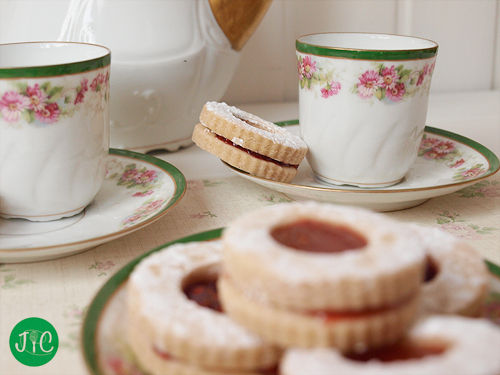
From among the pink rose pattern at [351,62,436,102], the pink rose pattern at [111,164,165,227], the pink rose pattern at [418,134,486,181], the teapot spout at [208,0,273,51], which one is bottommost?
the pink rose pattern at [418,134,486,181]

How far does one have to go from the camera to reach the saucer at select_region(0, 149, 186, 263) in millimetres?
515

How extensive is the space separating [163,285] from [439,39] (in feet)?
3.65

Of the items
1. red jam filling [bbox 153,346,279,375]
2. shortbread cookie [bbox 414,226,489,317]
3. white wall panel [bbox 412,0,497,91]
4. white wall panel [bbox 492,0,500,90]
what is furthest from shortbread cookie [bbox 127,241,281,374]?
white wall panel [bbox 492,0,500,90]

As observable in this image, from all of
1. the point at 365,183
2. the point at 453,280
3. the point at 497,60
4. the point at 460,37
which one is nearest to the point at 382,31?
the point at 460,37

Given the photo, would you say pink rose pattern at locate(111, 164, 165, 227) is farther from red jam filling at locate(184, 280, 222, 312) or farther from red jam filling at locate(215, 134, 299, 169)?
red jam filling at locate(184, 280, 222, 312)

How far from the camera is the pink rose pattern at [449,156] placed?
723 millimetres

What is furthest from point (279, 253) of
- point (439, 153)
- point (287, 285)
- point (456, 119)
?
point (456, 119)

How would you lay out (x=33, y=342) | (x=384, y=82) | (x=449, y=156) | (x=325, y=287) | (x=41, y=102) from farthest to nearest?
→ (x=449, y=156)
(x=384, y=82)
(x=41, y=102)
(x=33, y=342)
(x=325, y=287)

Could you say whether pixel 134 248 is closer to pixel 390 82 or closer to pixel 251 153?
pixel 251 153

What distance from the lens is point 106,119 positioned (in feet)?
2.15

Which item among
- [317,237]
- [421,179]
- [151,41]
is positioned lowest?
[421,179]

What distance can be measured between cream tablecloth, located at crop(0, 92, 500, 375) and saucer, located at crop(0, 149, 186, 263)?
0.8 inches

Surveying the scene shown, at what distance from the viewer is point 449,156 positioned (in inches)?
31.5

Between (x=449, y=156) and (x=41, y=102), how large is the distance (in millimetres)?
593
